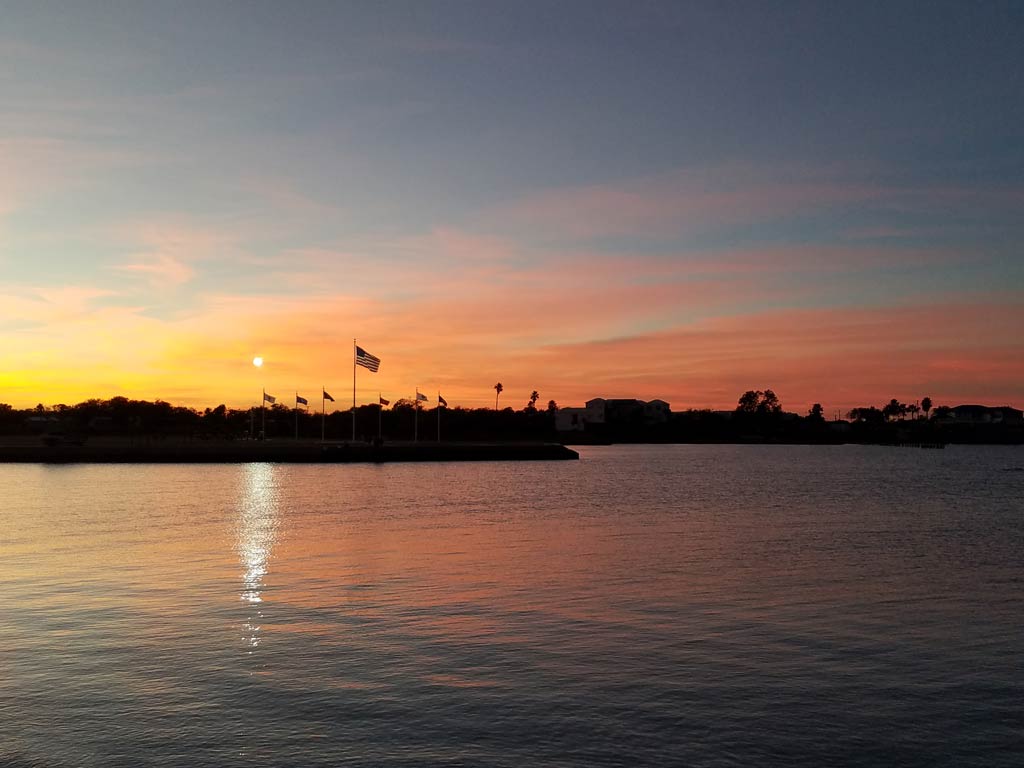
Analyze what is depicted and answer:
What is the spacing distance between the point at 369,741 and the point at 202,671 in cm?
533

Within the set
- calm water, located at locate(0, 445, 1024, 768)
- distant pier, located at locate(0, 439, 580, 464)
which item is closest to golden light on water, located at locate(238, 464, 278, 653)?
calm water, located at locate(0, 445, 1024, 768)

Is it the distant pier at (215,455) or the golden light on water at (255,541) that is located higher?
the distant pier at (215,455)

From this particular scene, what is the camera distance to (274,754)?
1262cm

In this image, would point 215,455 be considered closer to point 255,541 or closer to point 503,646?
point 255,541

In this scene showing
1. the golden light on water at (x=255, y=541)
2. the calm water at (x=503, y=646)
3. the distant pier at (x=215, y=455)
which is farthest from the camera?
the distant pier at (x=215, y=455)

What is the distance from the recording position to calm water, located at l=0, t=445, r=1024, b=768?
43.8 feet

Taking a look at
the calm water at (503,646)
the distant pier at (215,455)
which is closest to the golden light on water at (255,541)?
the calm water at (503,646)

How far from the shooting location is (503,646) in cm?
1947

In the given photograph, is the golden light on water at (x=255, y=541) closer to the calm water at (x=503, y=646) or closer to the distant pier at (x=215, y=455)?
the calm water at (x=503, y=646)

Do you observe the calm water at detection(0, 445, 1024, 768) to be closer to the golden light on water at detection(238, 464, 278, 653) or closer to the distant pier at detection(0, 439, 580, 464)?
the golden light on water at detection(238, 464, 278, 653)

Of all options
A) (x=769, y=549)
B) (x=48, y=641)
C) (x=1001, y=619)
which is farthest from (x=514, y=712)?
(x=769, y=549)

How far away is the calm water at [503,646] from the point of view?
13336 millimetres

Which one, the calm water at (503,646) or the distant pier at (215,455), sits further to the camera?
the distant pier at (215,455)

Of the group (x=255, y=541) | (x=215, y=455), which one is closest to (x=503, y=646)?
(x=255, y=541)
